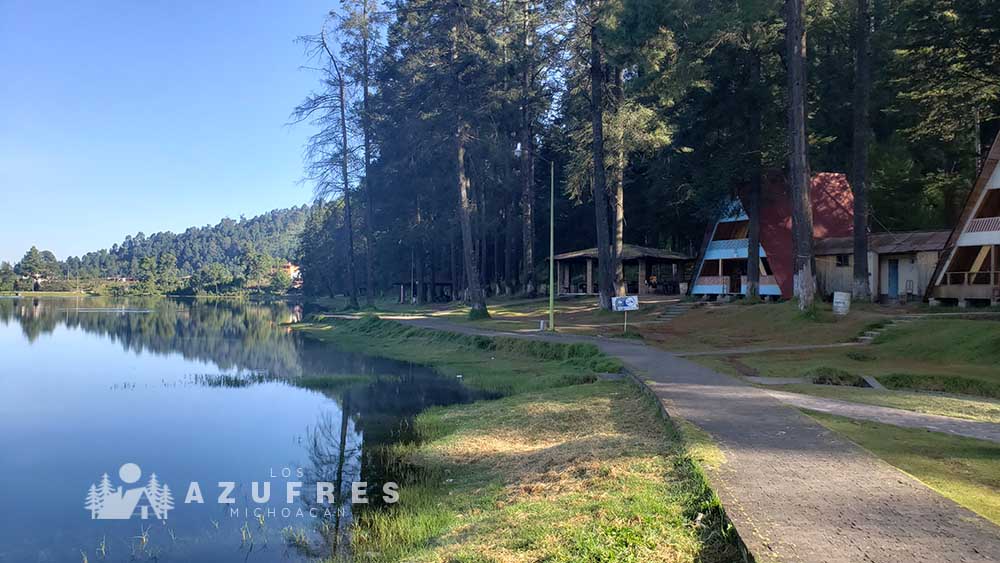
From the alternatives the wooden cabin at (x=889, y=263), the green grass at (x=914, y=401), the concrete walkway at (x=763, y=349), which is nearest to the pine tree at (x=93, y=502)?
the green grass at (x=914, y=401)

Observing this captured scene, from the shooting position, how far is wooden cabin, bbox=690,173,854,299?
32.5 metres

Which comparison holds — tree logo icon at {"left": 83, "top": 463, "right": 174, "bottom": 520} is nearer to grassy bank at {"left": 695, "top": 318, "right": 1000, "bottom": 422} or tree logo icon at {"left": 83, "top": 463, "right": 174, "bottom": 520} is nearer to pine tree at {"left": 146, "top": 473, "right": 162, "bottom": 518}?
pine tree at {"left": 146, "top": 473, "right": 162, "bottom": 518}

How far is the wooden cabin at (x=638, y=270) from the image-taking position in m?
42.1

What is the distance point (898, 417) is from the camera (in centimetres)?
995

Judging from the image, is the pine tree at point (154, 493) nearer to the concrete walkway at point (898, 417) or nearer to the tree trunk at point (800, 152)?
the concrete walkway at point (898, 417)

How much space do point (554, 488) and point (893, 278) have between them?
28.1 meters

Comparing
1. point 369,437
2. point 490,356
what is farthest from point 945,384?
point 490,356

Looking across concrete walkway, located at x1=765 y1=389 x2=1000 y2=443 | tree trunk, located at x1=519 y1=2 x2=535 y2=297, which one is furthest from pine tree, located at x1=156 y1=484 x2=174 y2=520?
tree trunk, located at x1=519 y1=2 x2=535 y2=297

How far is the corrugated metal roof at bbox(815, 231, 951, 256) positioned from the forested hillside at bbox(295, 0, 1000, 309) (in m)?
1.88

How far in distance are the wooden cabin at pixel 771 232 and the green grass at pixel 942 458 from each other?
79.7ft

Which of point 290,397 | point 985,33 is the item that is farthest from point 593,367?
point 985,33

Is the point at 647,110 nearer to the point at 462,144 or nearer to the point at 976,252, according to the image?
the point at 462,144

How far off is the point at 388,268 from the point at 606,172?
44913 mm

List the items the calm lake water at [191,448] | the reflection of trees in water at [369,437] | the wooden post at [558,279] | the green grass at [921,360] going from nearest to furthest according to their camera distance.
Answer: the calm lake water at [191,448] → the reflection of trees in water at [369,437] → the green grass at [921,360] → the wooden post at [558,279]
